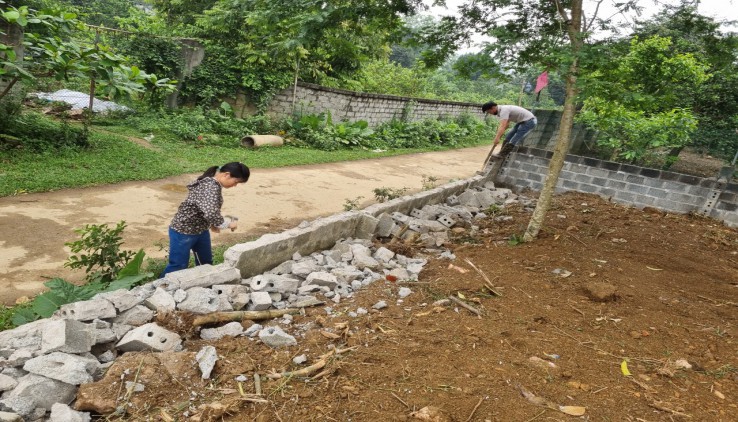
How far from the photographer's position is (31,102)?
1029 cm

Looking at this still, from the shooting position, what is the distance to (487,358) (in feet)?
9.14

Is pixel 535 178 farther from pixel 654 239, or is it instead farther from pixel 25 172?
pixel 25 172

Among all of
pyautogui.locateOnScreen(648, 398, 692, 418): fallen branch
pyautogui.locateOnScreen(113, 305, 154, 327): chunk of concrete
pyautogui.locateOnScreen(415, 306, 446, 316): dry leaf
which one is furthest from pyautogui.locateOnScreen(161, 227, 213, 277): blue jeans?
pyautogui.locateOnScreen(648, 398, 692, 418): fallen branch

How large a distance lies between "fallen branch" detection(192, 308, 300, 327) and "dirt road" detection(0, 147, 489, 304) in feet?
6.15

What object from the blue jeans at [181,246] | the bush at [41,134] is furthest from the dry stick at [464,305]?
the bush at [41,134]

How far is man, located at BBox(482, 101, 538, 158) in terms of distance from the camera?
27.0 ft

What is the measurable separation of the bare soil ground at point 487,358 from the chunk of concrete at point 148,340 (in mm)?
136

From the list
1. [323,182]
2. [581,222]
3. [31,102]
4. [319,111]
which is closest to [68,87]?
[31,102]

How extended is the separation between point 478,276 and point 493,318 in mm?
896

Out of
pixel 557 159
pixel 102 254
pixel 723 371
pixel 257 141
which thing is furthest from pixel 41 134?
pixel 723 371

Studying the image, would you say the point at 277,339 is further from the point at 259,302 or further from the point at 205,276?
the point at 205,276

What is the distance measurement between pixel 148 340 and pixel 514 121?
7.74 m

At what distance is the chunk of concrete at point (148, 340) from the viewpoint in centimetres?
264

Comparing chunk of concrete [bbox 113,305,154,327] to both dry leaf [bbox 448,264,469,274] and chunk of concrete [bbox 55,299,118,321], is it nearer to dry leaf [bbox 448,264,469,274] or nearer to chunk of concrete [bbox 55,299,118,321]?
chunk of concrete [bbox 55,299,118,321]
